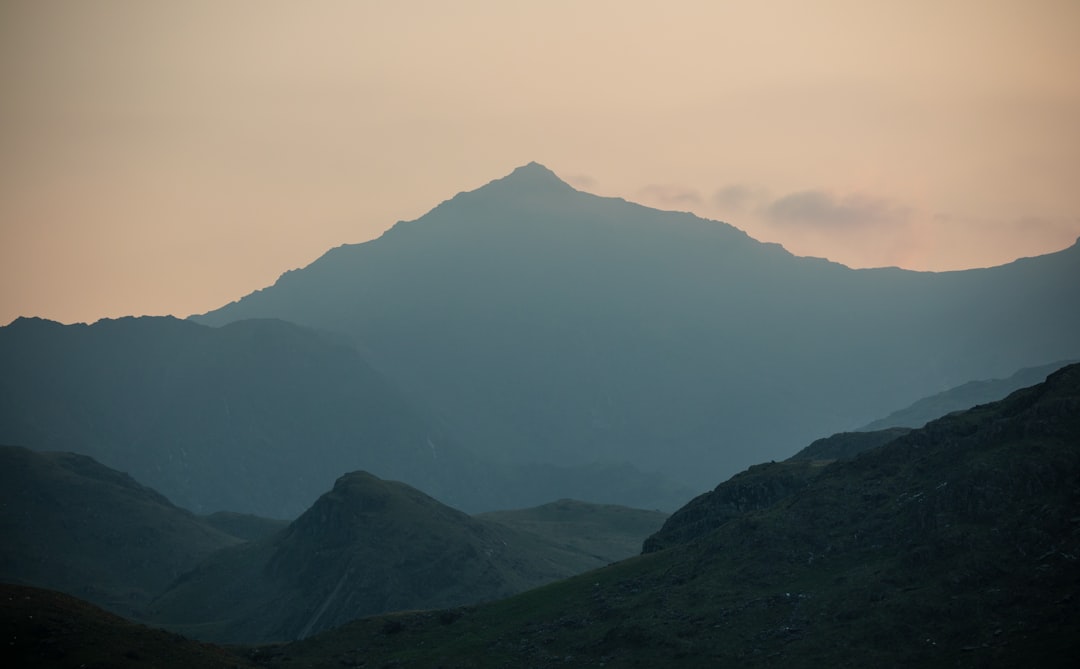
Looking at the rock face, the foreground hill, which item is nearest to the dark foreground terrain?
the foreground hill

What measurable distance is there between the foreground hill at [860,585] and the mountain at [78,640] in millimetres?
17416

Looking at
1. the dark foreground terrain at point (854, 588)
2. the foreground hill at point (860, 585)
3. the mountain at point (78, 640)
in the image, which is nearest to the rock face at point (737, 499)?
the foreground hill at point (860, 585)

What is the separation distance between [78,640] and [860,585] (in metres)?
70.8

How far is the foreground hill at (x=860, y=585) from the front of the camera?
89688mm

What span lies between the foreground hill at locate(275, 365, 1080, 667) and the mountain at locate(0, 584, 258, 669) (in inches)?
686

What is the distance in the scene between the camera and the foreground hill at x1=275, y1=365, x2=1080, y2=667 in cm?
8969

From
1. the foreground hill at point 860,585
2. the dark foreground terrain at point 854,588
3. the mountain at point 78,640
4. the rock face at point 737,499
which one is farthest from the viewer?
the rock face at point 737,499

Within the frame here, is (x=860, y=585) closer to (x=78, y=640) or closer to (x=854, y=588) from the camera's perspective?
(x=854, y=588)

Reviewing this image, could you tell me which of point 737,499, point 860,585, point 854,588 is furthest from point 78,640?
point 737,499

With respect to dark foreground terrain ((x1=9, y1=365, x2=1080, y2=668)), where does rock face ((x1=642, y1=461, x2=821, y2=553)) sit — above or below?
above

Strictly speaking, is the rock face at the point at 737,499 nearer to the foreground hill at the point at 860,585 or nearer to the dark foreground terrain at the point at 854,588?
the foreground hill at the point at 860,585

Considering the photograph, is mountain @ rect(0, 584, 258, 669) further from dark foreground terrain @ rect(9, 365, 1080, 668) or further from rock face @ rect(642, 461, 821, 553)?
rock face @ rect(642, 461, 821, 553)

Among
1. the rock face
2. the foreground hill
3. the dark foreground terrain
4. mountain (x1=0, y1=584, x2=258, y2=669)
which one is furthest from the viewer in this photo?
the rock face

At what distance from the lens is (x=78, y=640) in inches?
3873
